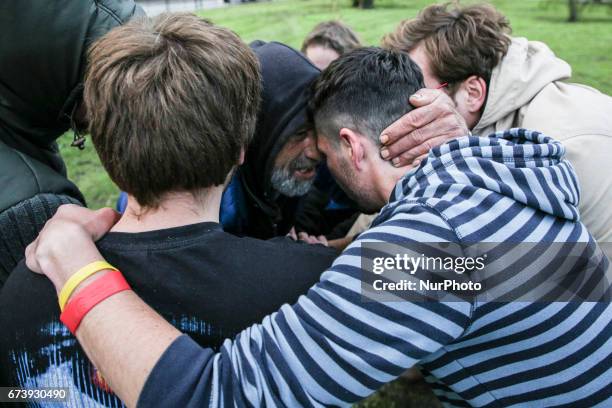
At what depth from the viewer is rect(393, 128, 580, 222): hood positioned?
148 centimetres

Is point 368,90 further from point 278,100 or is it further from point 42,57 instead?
point 42,57

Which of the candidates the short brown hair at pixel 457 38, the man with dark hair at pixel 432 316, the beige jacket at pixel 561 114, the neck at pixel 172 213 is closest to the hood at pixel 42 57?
the man with dark hair at pixel 432 316

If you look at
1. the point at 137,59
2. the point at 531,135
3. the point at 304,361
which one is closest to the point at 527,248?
the point at 531,135

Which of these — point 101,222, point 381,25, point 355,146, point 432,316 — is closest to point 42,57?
point 101,222

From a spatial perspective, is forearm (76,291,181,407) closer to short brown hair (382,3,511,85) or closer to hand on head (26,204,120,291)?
hand on head (26,204,120,291)

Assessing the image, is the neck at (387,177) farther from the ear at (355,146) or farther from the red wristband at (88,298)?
the red wristband at (88,298)

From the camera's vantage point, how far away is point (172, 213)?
5.06 ft

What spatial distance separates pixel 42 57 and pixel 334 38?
10.4 feet

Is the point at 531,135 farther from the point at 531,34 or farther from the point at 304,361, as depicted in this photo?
the point at 531,34

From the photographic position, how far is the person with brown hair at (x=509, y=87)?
2.29 meters

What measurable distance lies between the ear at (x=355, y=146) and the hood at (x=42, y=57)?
0.94 m

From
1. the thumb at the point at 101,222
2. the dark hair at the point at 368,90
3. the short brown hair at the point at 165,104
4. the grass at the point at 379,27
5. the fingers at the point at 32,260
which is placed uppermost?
the short brown hair at the point at 165,104

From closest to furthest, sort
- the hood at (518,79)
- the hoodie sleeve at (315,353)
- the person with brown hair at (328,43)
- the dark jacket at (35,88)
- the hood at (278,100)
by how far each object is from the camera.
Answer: the hoodie sleeve at (315,353), the dark jacket at (35,88), the hood at (278,100), the hood at (518,79), the person with brown hair at (328,43)

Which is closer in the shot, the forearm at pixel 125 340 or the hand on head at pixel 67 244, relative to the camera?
the forearm at pixel 125 340
